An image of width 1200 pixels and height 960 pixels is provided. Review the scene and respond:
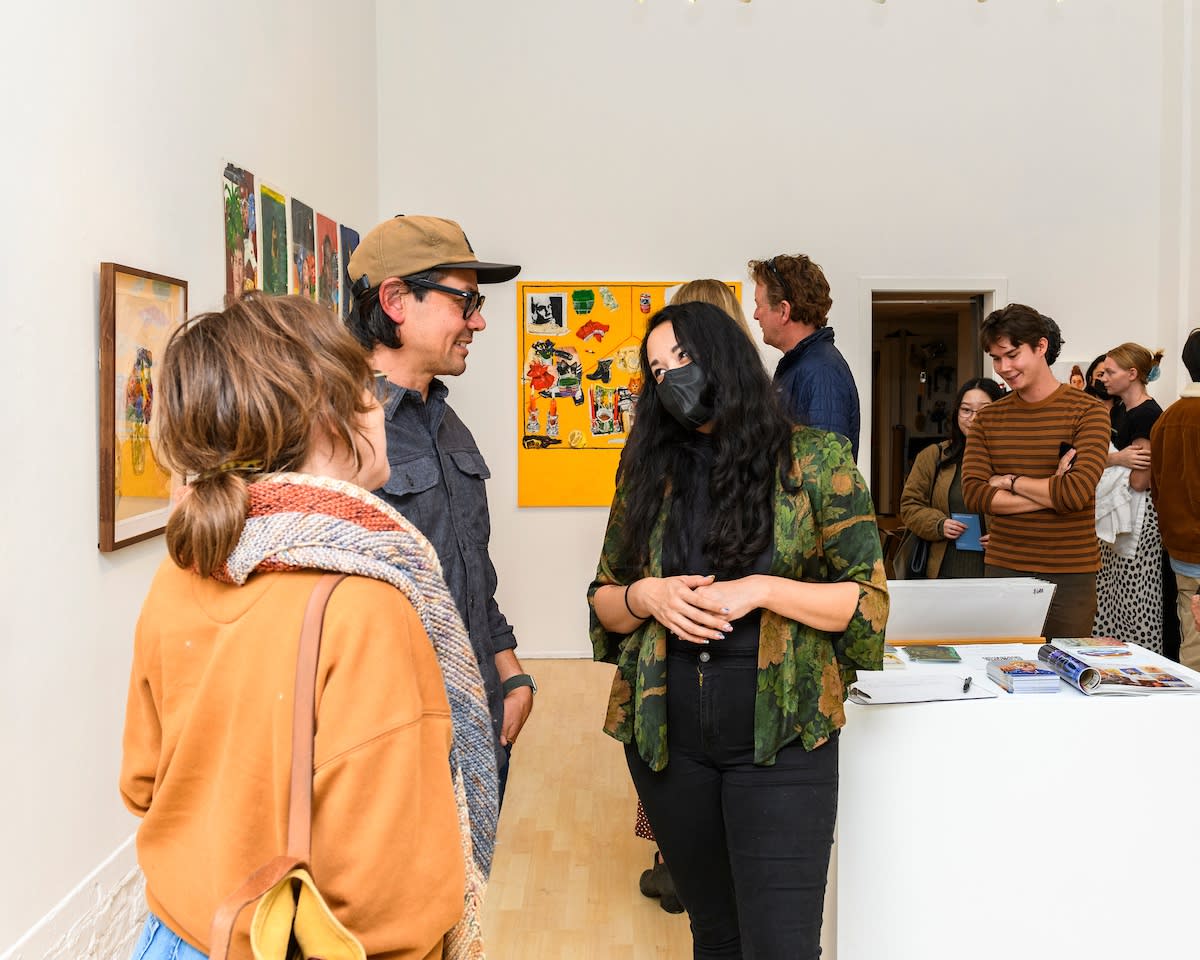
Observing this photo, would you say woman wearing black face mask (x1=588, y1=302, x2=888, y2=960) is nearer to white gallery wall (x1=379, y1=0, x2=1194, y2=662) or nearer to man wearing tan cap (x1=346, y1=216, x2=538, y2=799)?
man wearing tan cap (x1=346, y1=216, x2=538, y2=799)

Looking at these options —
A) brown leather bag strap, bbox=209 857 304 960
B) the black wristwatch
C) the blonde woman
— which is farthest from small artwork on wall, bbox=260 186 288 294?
brown leather bag strap, bbox=209 857 304 960

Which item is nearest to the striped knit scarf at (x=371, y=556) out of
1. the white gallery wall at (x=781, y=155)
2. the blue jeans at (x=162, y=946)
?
the blue jeans at (x=162, y=946)

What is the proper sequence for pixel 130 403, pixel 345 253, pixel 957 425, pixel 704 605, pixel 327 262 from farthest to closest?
1. pixel 345 253
2. pixel 327 262
3. pixel 957 425
4. pixel 130 403
5. pixel 704 605

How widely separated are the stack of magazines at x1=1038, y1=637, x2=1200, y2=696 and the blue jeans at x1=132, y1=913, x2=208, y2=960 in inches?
78.4

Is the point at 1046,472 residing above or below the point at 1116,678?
above

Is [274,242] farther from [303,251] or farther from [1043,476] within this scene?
[1043,476]

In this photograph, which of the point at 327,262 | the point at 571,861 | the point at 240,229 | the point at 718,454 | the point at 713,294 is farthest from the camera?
the point at 327,262

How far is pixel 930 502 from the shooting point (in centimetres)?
441

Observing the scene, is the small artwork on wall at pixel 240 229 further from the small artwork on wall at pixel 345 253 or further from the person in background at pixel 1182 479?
the person in background at pixel 1182 479

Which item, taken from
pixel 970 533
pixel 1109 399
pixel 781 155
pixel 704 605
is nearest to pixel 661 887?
pixel 704 605

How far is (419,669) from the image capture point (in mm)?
990

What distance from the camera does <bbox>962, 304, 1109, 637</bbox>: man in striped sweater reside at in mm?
3475

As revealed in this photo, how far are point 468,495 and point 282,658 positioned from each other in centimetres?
100

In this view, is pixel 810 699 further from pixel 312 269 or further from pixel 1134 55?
pixel 1134 55
